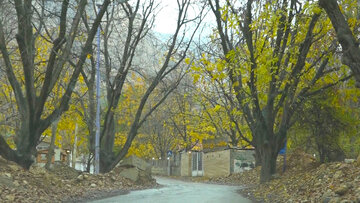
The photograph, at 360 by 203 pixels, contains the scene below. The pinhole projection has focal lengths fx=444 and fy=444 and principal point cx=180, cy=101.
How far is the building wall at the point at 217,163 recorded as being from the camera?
39656 mm

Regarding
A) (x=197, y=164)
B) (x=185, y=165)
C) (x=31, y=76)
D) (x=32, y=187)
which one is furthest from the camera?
(x=185, y=165)

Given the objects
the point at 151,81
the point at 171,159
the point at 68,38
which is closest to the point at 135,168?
the point at 151,81

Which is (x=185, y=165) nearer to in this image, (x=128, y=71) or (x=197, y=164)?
(x=197, y=164)

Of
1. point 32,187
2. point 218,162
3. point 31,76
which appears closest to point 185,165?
point 218,162

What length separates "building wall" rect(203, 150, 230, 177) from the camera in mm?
39656

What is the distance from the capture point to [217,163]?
137 ft

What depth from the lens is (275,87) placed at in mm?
15297

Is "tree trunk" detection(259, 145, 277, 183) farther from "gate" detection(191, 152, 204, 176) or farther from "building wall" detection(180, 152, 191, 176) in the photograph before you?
"building wall" detection(180, 152, 191, 176)

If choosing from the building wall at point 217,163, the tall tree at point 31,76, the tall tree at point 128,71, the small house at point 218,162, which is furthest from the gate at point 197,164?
the tall tree at point 31,76

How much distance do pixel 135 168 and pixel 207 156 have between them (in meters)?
21.5

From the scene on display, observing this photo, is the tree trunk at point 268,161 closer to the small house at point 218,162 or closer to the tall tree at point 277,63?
the tall tree at point 277,63

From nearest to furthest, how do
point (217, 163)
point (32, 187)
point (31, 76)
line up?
1. point (32, 187)
2. point (31, 76)
3. point (217, 163)

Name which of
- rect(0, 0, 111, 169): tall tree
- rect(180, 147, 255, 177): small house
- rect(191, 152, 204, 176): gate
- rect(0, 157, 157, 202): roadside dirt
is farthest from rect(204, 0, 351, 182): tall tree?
rect(191, 152, 204, 176): gate

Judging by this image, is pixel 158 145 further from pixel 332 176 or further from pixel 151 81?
pixel 332 176
